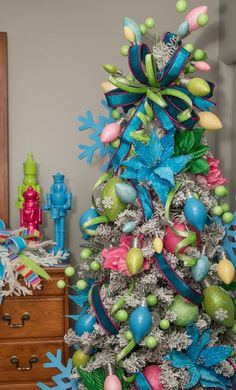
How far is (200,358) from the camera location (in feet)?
7.20

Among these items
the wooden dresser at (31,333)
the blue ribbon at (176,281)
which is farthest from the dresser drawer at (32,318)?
the blue ribbon at (176,281)

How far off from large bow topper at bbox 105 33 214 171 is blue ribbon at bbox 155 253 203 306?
45cm

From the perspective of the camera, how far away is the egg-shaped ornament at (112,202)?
2256mm

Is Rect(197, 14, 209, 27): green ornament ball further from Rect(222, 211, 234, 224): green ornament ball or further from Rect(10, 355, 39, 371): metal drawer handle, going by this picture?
Rect(10, 355, 39, 371): metal drawer handle

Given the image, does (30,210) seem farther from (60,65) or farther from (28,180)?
(60,65)

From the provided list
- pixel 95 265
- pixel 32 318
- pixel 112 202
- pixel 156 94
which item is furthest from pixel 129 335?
pixel 156 94

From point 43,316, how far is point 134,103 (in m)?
1.07

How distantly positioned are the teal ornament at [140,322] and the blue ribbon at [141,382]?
5.7 inches

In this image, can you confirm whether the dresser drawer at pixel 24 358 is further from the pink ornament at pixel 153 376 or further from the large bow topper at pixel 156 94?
the large bow topper at pixel 156 94

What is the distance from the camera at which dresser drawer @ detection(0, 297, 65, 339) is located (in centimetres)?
275

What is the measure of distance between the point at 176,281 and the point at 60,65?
1.53 meters

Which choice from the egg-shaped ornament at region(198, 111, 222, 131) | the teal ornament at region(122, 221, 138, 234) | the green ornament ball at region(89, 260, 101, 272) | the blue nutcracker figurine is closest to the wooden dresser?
the blue nutcracker figurine

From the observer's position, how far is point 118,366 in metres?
2.27

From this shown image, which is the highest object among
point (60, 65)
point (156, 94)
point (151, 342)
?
point (60, 65)
